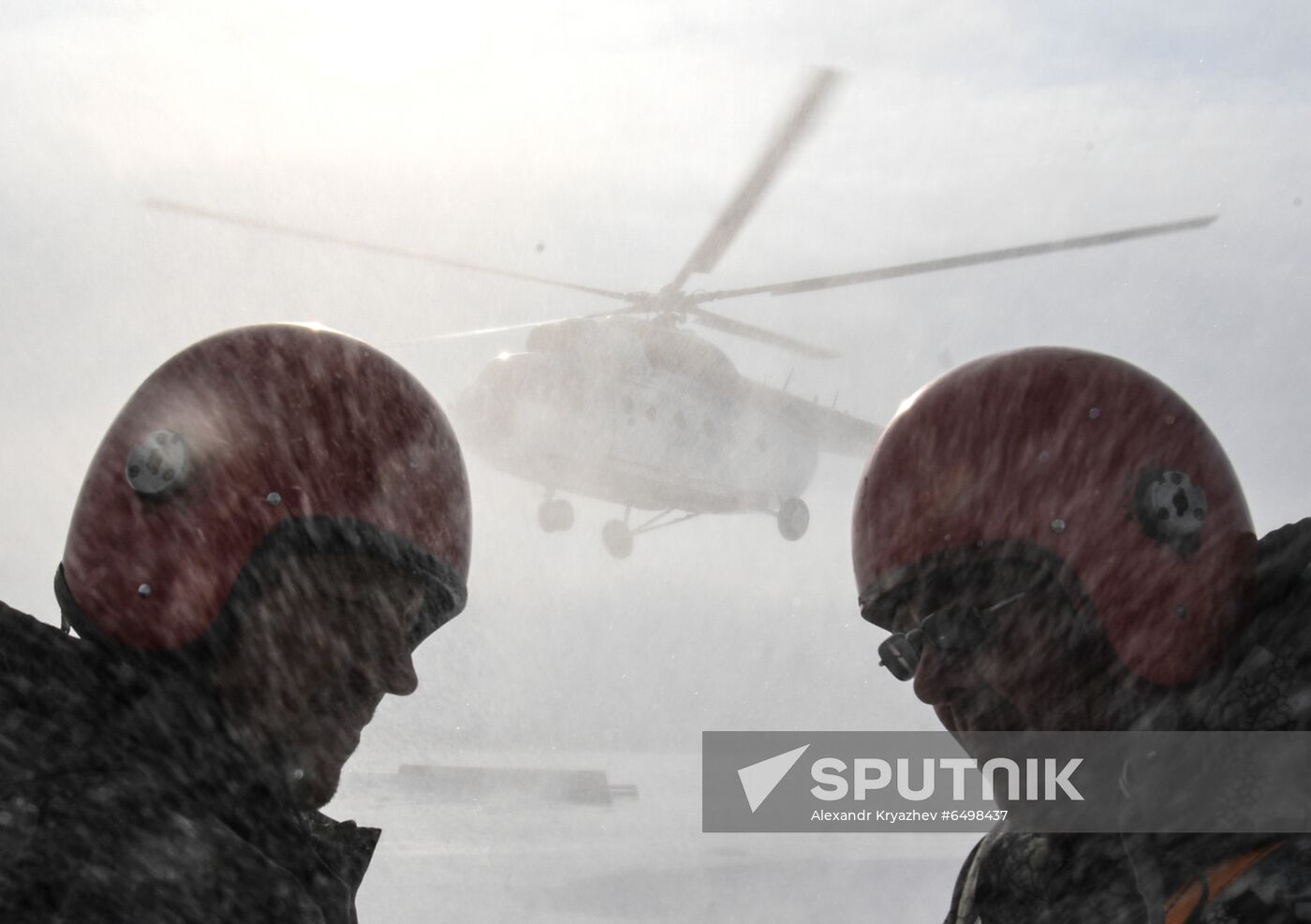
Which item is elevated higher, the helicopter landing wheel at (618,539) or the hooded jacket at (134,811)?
the helicopter landing wheel at (618,539)

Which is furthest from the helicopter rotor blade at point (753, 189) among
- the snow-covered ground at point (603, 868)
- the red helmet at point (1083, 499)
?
the red helmet at point (1083, 499)

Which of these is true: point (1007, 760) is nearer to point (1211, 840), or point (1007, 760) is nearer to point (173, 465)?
point (1211, 840)

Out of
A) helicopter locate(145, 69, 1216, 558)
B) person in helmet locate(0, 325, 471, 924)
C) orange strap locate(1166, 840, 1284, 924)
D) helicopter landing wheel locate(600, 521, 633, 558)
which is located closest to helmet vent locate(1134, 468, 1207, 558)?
orange strap locate(1166, 840, 1284, 924)

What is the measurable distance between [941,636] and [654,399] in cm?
1889

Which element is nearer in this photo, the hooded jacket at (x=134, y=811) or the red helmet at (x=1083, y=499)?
the hooded jacket at (x=134, y=811)

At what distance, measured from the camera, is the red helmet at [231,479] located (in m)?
1.99

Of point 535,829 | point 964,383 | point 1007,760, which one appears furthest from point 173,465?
point 535,829

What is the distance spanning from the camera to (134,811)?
64.2 inches

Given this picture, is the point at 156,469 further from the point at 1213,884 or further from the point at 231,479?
the point at 1213,884

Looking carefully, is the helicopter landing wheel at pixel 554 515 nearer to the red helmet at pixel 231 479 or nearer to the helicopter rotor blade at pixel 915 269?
the helicopter rotor blade at pixel 915 269

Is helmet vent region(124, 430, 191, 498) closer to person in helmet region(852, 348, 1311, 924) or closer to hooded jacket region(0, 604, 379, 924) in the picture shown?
hooded jacket region(0, 604, 379, 924)

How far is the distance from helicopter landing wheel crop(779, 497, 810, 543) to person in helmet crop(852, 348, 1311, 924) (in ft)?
76.4

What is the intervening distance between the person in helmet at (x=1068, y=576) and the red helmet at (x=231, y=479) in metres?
0.95

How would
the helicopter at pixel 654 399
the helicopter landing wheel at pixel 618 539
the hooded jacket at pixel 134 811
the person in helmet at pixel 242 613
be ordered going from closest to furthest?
the hooded jacket at pixel 134 811 → the person in helmet at pixel 242 613 → the helicopter at pixel 654 399 → the helicopter landing wheel at pixel 618 539
